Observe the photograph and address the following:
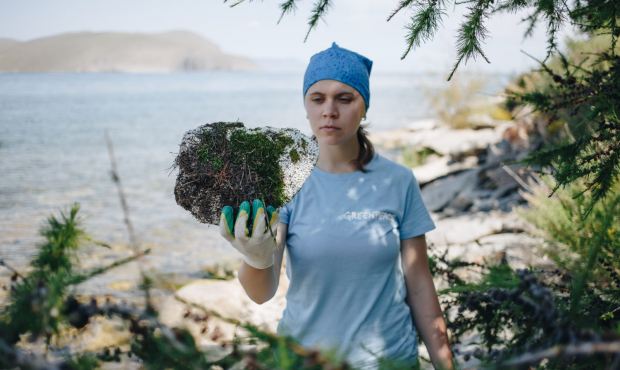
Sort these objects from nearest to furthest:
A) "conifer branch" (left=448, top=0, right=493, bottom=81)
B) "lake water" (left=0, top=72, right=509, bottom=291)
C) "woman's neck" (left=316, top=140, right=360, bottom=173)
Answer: "conifer branch" (left=448, top=0, right=493, bottom=81)
"woman's neck" (left=316, top=140, right=360, bottom=173)
"lake water" (left=0, top=72, right=509, bottom=291)

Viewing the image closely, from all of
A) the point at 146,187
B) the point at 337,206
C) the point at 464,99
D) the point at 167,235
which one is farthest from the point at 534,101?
the point at 464,99

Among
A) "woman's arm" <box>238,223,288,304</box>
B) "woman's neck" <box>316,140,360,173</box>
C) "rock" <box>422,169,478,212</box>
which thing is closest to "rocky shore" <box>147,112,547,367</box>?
"rock" <box>422,169,478,212</box>

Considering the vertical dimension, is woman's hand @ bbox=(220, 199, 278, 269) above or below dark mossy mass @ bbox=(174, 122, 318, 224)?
below

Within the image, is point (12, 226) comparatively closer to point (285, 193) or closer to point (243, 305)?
point (243, 305)

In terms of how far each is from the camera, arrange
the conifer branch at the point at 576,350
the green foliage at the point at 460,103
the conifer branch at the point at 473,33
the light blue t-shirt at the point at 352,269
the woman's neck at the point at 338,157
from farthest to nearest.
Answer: the green foliage at the point at 460,103 < the woman's neck at the point at 338,157 < the light blue t-shirt at the point at 352,269 < the conifer branch at the point at 473,33 < the conifer branch at the point at 576,350

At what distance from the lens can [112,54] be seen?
134750 millimetres

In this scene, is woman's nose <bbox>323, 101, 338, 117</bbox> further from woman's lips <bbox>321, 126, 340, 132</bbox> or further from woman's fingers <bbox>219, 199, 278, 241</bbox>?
woman's fingers <bbox>219, 199, 278, 241</bbox>

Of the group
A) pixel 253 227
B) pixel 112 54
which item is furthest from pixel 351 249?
pixel 112 54

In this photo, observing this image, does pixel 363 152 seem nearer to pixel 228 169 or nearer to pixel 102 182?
pixel 228 169

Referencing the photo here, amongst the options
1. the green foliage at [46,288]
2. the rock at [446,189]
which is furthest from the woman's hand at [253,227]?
the rock at [446,189]

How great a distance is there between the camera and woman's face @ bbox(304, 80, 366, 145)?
2.52 meters

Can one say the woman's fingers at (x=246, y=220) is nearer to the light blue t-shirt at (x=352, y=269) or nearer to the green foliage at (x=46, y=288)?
the light blue t-shirt at (x=352, y=269)

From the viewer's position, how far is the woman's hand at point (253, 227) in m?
1.90

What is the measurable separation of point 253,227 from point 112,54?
145023 millimetres
